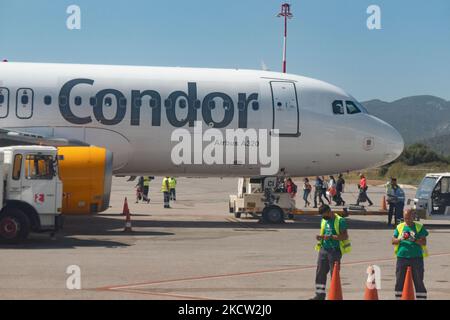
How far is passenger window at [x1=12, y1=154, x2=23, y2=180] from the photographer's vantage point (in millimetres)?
18469

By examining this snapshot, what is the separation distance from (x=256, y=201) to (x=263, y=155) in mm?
1804

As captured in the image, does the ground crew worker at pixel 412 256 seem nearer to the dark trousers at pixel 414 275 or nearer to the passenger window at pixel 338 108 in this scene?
the dark trousers at pixel 414 275

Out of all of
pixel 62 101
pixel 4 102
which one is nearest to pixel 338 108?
pixel 62 101

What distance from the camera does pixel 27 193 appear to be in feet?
60.4

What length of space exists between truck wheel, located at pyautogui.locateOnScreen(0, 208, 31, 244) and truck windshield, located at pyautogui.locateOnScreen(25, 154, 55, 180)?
1074 mm

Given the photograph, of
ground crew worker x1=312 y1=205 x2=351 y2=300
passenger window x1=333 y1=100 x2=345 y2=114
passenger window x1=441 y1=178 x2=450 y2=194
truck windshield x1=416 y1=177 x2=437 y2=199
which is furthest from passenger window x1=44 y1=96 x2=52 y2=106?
ground crew worker x1=312 y1=205 x2=351 y2=300

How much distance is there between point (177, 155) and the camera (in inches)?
961

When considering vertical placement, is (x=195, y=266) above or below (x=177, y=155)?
below

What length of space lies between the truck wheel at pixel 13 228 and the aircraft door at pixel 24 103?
19.4 feet

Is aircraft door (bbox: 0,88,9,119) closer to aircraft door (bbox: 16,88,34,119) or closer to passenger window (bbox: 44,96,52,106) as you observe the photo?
aircraft door (bbox: 16,88,34,119)

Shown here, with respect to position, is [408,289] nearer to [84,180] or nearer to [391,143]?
[84,180]
